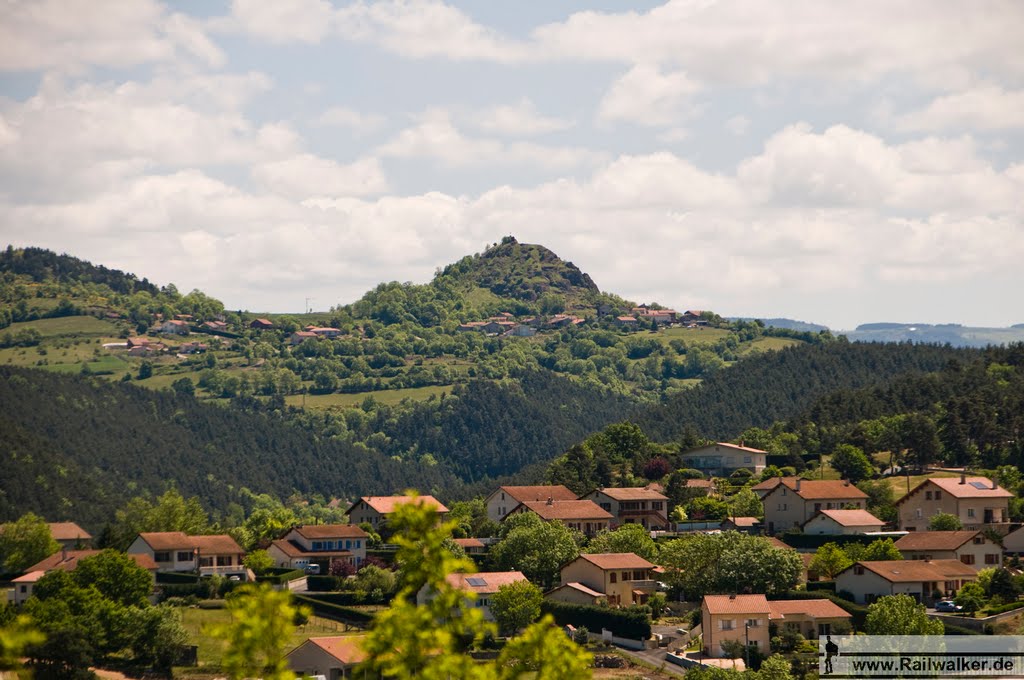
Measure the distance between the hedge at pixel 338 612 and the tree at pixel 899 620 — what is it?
34.5 metres

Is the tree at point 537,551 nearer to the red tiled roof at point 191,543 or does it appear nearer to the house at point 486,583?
the house at point 486,583

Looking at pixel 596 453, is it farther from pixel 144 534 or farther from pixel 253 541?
pixel 144 534

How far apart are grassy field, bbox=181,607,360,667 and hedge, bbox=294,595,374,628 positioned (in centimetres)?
89

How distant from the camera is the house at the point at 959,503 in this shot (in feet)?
393

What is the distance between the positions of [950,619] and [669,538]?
36653 mm

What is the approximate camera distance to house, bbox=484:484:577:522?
139375 mm

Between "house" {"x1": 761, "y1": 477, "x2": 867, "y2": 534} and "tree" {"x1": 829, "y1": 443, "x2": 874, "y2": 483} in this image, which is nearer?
"house" {"x1": 761, "y1": 477, "x2": 867, "y2": 534}

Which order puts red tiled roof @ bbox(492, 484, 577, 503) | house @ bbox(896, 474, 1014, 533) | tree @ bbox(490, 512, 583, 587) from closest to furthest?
tree @ bbox(490, 512, 583, 587)
house @ bbox(896, 474, 1014, 533)
red tiled roof @ bbox(492, 484, 577, 503)

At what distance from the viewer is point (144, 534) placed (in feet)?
404

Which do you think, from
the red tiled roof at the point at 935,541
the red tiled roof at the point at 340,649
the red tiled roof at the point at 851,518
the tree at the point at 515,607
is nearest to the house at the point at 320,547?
the tree at the point at 515,607

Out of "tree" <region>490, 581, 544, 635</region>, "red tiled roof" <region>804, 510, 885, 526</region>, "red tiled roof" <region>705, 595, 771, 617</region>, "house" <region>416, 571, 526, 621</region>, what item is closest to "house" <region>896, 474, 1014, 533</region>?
"red tiled roof" <region>804, 510, 885, 526</region>

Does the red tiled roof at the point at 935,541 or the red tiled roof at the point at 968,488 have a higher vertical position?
the red tiled roof at the point at 968,488

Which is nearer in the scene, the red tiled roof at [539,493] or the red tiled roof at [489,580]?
the red tiled roof at [489,580]

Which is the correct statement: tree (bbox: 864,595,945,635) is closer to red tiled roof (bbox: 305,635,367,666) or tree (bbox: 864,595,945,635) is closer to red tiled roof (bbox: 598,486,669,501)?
red tiled roof (bbox: 305,635,367,666)
